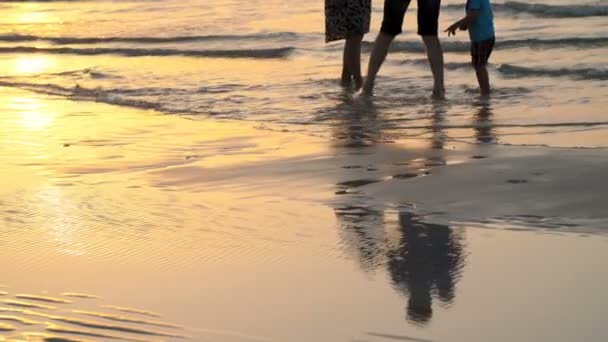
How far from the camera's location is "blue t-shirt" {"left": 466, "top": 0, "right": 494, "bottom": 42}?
32.4ft

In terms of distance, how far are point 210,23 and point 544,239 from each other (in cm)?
1634

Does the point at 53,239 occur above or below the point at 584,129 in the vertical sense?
above

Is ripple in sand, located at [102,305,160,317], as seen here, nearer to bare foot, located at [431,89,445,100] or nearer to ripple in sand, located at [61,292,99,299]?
ripple in sand, located at [61,292,99,299]

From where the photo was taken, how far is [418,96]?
10.8 m

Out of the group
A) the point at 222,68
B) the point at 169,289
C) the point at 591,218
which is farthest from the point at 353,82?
the point at 169,289

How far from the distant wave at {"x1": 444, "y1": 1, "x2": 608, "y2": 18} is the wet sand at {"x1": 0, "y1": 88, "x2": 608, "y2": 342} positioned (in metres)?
10.8

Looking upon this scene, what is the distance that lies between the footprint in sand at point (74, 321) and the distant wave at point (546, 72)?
8199 millimetres

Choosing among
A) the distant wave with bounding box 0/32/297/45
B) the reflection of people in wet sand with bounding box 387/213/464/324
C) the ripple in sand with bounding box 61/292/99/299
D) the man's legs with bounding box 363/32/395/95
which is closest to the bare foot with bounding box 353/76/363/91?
the man's legs with bounding box 363/32/395/95

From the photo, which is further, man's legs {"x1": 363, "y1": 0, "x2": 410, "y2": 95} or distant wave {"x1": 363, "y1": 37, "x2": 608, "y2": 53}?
distant wave {"x1": 363, "y1": 37, "x2": 608, "y2": 53}

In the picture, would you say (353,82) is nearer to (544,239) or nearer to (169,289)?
(544,239)

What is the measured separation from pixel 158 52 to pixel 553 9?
257 inches

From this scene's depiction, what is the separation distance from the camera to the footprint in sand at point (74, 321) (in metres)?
3.92

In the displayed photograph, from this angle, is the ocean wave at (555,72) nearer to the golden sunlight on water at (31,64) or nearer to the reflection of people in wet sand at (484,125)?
the reflection of people in wet sand at (484,125)

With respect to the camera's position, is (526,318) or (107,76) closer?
(526,318)
